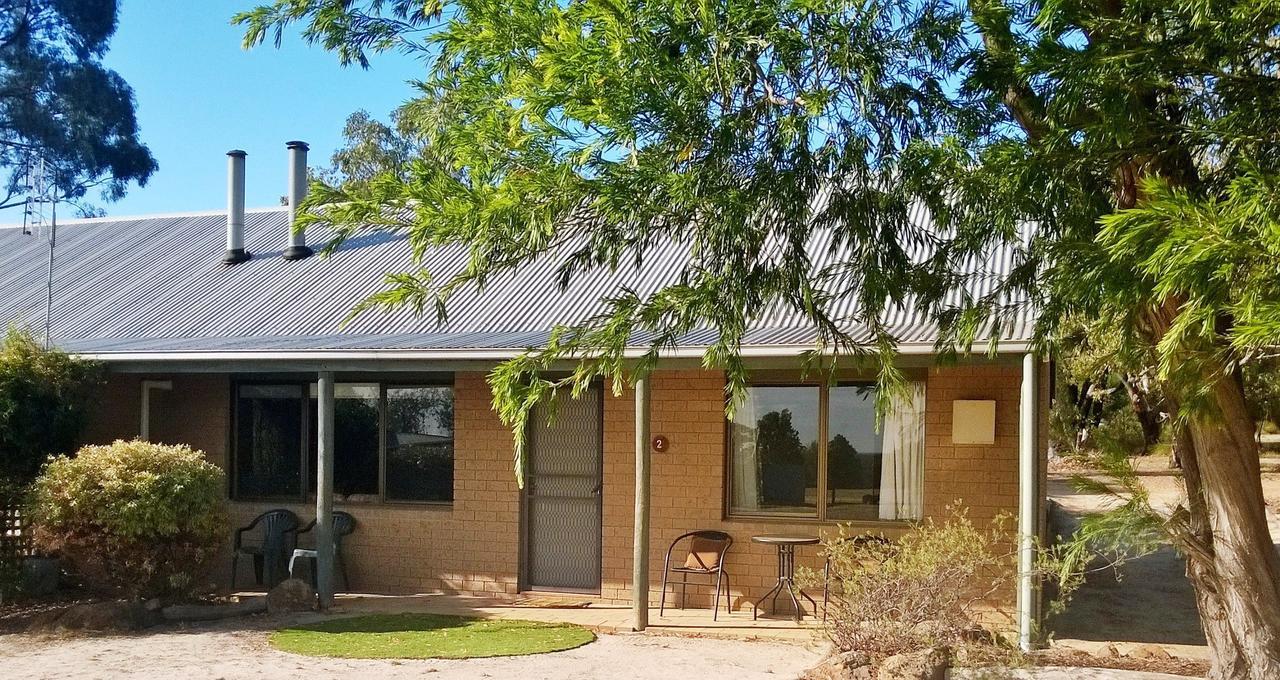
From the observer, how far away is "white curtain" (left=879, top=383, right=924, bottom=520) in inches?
427

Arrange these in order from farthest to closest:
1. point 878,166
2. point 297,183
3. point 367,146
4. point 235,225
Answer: point 367,146 → point 235,225 → point 297,183 → point 878,166

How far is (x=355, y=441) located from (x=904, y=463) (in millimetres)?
5697

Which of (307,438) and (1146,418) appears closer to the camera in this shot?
(307,438)

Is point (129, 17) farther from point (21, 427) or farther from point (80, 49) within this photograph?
point (21, 427)

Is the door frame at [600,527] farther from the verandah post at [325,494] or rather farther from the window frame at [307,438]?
the verandah post at [325,494]

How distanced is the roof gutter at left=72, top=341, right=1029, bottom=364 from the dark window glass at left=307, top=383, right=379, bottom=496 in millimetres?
1911

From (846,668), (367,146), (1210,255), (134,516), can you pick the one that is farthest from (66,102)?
(1210,255)

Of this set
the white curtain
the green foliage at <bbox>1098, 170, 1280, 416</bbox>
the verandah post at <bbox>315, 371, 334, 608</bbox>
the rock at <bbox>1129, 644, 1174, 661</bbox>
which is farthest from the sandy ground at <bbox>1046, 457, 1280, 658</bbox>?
the verandah post at <bbox>315, 371, 334, 608</bbox>

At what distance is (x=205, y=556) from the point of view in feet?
35.6

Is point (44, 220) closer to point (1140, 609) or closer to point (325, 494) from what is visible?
point (325, 494)

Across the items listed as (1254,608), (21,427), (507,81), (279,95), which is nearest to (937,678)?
(1254,608)

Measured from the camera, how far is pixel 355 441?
1294cm

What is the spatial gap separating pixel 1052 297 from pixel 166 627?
790cm

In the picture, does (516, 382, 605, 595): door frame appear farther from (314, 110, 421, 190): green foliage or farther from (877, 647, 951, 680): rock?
(314, 110, 421, 190): green foliage
